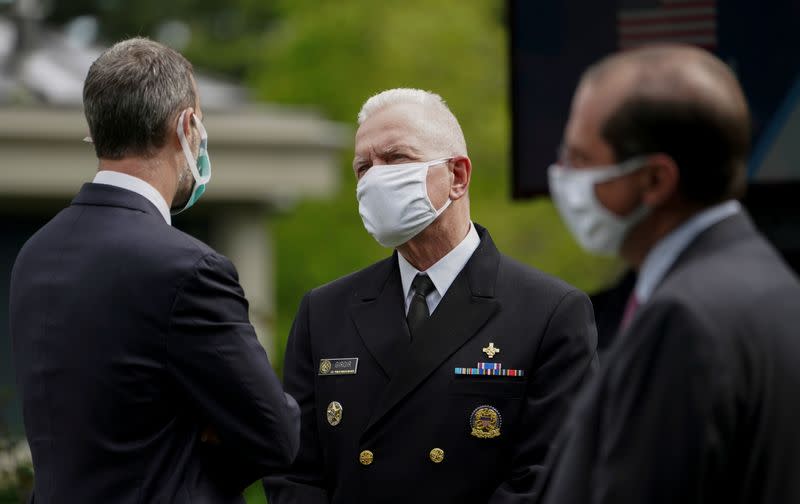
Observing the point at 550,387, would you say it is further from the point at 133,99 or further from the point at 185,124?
the point at 133,99

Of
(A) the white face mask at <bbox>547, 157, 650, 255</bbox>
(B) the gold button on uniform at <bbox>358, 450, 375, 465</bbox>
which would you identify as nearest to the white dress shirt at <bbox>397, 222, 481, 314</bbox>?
(B) the gold button on uniform at <bbox>358, 450, 375, 465</bbox>

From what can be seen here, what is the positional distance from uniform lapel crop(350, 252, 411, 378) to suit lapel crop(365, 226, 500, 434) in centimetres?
6

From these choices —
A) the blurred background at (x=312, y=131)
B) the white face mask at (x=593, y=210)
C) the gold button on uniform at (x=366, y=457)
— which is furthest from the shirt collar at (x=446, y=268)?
the blurred background at (x=312, y=131)

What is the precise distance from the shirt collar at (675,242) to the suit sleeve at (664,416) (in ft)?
0.54

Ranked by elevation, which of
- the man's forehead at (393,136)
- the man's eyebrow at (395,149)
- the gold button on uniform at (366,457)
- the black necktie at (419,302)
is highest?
the man's forehead at (393,136)

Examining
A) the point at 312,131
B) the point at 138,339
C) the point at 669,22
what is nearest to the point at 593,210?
the point at 138,339

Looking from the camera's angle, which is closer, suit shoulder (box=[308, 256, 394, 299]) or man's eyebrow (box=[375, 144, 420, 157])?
man's eyebrow (box=[375, 144, 420, 157])

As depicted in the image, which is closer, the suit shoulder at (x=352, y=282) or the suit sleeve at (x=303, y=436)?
the suit sleeve at (x=303, y=436)

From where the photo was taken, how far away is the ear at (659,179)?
2703 millimetres

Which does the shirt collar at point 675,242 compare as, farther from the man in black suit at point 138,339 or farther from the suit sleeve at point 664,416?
the man in black suit at point 138,339

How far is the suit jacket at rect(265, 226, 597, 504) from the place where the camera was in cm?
395

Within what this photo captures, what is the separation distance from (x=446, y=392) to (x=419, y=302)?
34cm

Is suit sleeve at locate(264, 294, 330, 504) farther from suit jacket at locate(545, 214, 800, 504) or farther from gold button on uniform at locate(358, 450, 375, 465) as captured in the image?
suit jacket at locate(545, 214, 800, 504)

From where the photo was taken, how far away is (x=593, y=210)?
285 centimetres
